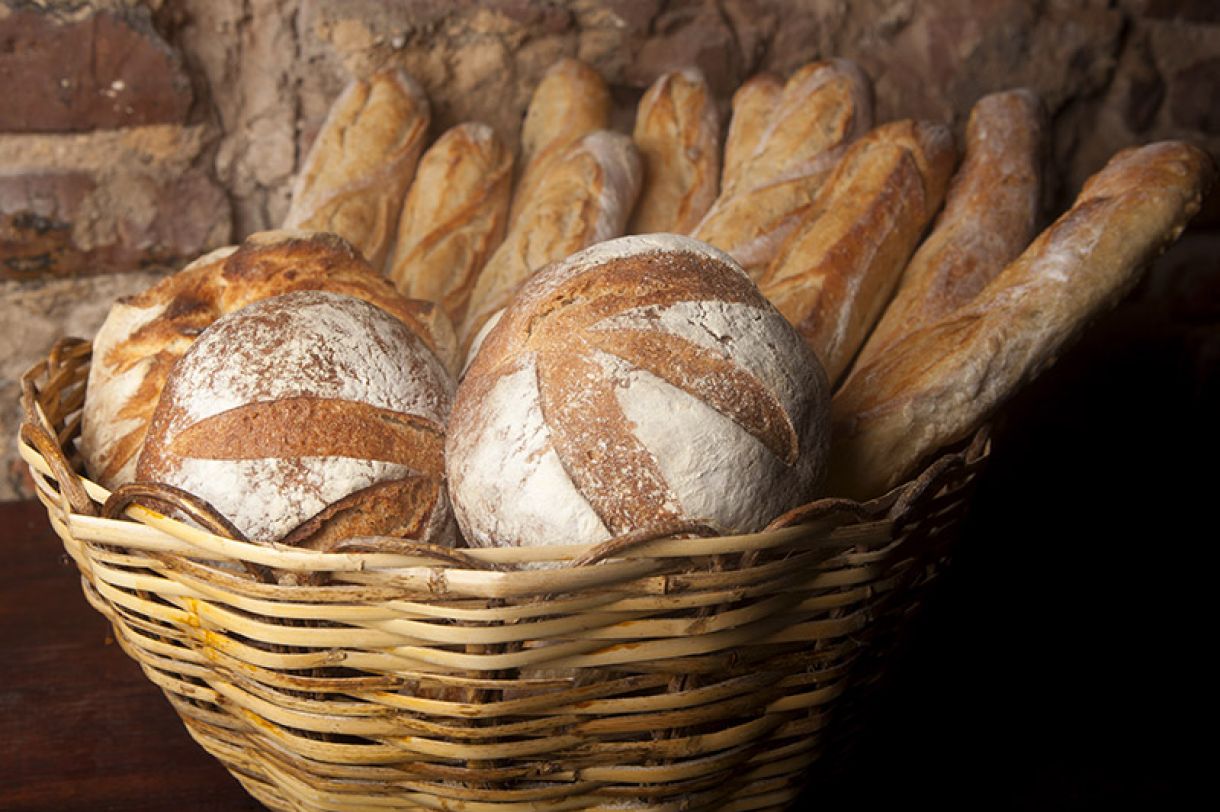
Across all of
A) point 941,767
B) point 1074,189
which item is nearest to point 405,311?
point 941,767

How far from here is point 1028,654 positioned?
Result: 108cm

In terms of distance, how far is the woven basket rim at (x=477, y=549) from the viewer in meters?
0.67

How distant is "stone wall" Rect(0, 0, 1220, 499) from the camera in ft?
4.70

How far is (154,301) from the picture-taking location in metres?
1.06

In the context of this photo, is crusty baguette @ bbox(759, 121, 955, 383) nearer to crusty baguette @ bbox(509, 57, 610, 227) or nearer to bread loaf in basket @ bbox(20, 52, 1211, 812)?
bread loaf in basket @ bbox(20, 52, 1211, 812)

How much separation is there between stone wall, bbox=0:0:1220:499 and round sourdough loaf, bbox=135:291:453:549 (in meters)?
0.68

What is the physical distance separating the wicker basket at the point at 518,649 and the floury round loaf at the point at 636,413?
57 mm

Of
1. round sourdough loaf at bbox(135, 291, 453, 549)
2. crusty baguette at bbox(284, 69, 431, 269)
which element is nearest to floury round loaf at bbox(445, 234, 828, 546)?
round sourdough loaf at bbox(135, 291, 453, 549)

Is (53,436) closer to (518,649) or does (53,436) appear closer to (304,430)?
(304,430)

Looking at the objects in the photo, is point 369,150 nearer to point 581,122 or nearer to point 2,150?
point 581,122

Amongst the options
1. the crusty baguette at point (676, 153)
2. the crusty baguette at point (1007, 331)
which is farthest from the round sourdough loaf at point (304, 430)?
the crusty baguette at point (676, 153)

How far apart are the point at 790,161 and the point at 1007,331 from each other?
1.43ft

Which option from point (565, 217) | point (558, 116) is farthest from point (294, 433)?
point (558, 116)

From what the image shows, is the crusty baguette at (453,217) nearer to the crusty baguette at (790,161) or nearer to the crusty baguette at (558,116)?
the crusty baguette at (558,116)
